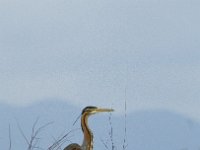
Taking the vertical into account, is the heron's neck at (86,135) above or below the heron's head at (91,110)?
below

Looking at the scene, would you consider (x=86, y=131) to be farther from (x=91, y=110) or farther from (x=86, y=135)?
(x=91, y=110)

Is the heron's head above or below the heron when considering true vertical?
above

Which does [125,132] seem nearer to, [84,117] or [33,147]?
[84,117]

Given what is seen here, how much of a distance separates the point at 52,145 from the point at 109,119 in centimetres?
116

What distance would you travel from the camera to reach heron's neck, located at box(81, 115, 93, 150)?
6.71m

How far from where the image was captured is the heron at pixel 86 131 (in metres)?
6.72

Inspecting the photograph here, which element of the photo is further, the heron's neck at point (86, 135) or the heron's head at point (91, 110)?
the heron's head at point (91, 110)

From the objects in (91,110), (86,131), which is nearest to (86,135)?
(86,131)

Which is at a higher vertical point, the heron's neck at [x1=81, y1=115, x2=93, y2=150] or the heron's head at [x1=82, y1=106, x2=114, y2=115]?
the heron's head at [x1=82, y1=106, x2=114, y2=115]

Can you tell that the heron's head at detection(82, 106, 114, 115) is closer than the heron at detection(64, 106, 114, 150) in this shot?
No

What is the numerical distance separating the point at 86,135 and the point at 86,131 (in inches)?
1.9

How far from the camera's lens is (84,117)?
6.88 metres

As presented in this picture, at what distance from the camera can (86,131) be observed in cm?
682

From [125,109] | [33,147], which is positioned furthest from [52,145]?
[125,109]
